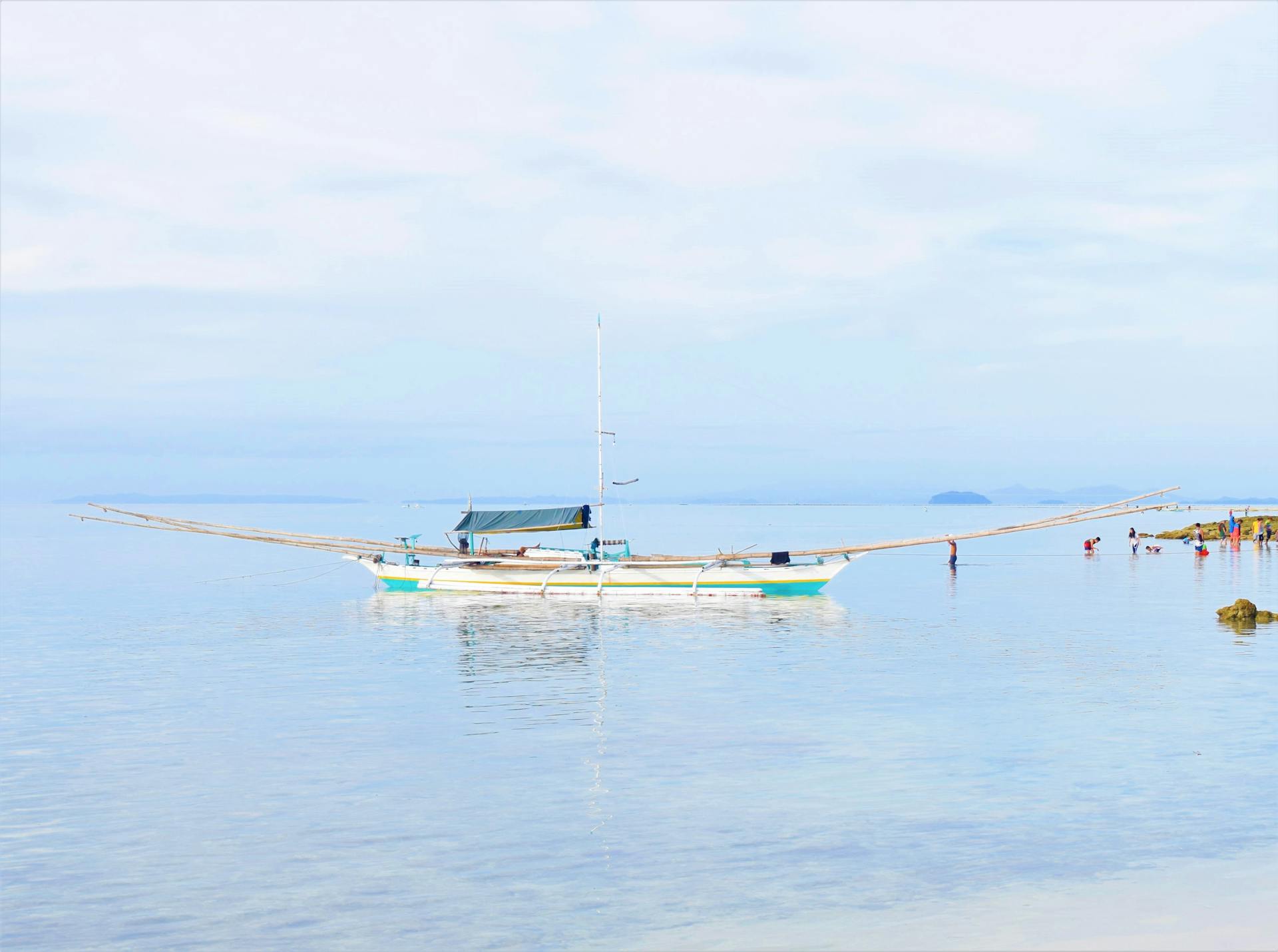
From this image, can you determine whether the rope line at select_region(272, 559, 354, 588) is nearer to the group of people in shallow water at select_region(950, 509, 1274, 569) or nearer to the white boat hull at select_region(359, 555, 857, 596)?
the white boat hull at select_region(359, 555, 857, 596)

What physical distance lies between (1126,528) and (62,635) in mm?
174395

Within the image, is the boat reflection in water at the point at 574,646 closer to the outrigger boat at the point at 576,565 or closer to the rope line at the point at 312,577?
the outrigger boat at the point at 576,565

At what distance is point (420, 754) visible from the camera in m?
24.3

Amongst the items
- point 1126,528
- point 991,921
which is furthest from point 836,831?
point 1126,528

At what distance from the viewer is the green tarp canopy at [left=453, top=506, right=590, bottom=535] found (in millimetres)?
64125

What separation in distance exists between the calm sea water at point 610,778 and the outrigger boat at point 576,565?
36.0 feet

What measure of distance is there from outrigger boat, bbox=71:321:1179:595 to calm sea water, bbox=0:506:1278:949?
11.0 meters

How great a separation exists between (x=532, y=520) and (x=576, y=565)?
12.9 ft

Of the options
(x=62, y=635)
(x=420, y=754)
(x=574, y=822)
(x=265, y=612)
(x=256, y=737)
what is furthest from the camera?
(x=265, y=612)

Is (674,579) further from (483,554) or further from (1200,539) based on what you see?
(1200,539)

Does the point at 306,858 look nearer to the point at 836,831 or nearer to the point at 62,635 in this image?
the point at 836,831

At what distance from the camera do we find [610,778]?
21797 millimetres

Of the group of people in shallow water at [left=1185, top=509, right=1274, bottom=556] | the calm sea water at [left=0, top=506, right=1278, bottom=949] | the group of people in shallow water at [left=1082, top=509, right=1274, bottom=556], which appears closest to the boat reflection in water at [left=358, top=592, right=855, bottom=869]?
the calm sea water at [left=0, top=506, right=1278, bottom=949]

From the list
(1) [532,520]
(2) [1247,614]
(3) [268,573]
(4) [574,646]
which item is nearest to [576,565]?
(1) [532,520]
